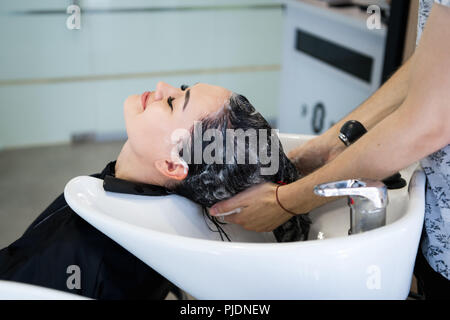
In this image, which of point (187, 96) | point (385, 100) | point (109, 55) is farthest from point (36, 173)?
point (385, 100)

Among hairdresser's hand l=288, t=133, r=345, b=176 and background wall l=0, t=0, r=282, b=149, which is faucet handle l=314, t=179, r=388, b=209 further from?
background wall l=0, t=0, r=282, b=149

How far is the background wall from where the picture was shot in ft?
10.6

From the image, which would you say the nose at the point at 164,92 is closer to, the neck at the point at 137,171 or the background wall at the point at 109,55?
the neck at the point at 137,171

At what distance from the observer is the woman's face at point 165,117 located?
1025 mm

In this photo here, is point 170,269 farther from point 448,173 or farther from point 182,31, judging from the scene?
point 182,31

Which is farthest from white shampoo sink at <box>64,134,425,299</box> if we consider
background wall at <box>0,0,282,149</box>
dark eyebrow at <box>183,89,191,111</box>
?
background wall at <box>0,0,282,149</box>

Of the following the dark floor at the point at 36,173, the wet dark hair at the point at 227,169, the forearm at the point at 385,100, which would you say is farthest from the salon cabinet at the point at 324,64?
the wet dark hair at the point at 227,169

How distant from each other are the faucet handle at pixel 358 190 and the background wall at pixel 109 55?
2.77 metres

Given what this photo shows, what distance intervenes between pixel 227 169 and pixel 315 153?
0.30m

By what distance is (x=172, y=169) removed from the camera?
3.39ft

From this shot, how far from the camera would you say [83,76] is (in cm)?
337

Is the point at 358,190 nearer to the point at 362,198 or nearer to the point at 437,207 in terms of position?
the point at 362,198

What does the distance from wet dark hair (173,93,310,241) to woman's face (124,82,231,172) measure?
0.07 ft
